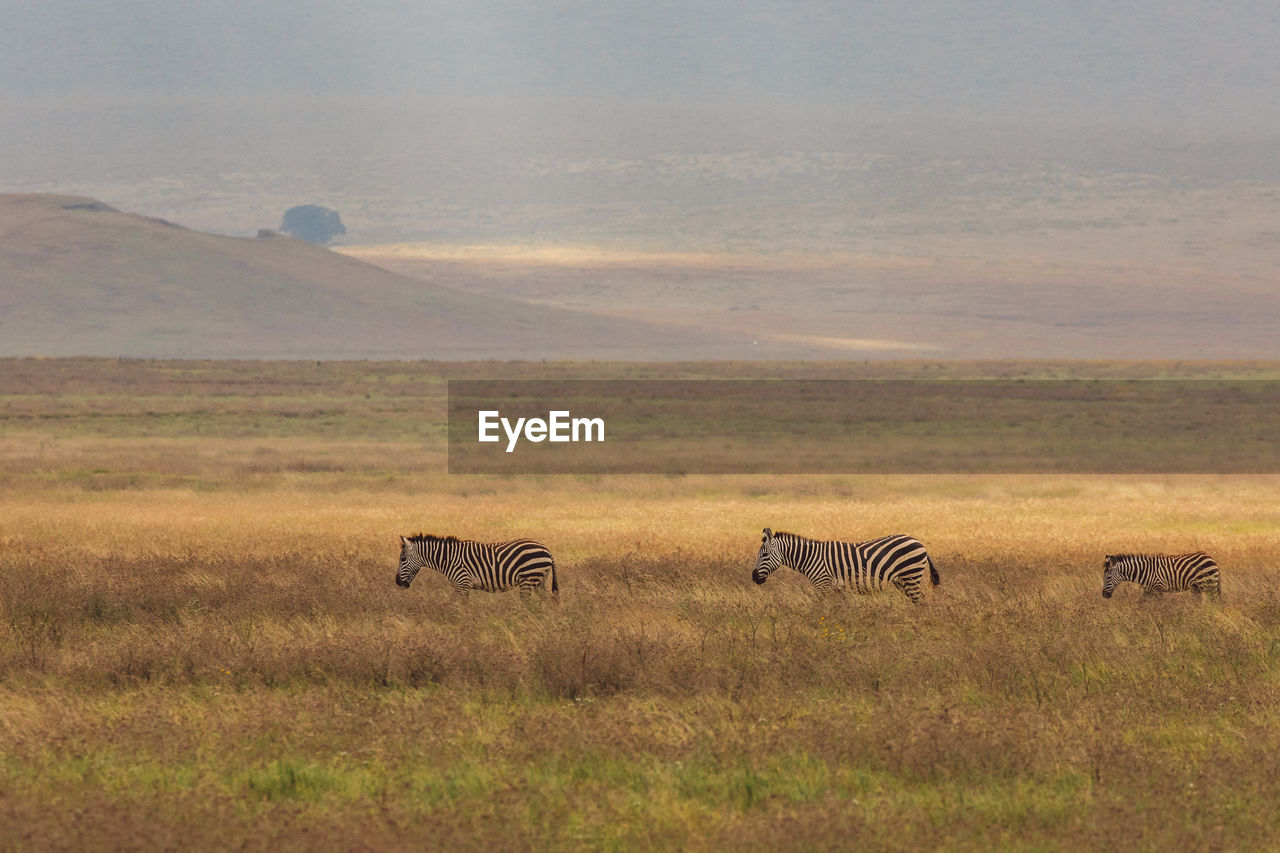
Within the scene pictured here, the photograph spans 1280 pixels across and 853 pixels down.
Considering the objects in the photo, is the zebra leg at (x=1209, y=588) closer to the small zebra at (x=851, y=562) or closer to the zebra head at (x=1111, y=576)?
the zebra head at (x=1111, y=576)

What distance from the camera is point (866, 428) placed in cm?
6706

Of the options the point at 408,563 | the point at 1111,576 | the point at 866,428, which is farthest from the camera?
the point at 866,428

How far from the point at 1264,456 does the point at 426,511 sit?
112 ft

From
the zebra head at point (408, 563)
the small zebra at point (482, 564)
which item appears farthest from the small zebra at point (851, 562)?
the zebra head at point (408, 563)

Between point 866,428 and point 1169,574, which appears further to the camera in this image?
point 866,428

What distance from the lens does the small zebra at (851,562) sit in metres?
17.2

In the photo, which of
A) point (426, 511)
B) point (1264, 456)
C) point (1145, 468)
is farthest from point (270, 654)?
point (1264, 456)

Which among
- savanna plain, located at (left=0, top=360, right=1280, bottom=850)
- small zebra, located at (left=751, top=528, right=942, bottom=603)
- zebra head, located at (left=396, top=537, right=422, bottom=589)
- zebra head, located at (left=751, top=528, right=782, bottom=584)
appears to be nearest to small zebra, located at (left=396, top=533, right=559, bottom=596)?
zebra head, located at (left=396, top=537, right=422, bottom=589)

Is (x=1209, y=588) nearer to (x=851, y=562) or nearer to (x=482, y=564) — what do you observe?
(x=851, y=562)

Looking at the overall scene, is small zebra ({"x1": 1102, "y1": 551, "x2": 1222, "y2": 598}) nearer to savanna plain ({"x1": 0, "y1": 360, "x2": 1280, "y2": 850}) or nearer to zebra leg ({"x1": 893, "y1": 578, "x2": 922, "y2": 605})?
savanna plain ({"x1": 0, "y1": 360, "x2": 1280, "y2": 850})

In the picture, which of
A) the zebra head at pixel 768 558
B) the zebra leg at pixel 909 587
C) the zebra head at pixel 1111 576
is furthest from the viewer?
the zebra head at pixel 768 558

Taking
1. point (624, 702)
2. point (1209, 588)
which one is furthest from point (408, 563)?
point (1209, 588)

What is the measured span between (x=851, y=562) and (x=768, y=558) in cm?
98

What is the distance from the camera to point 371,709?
444 inches
